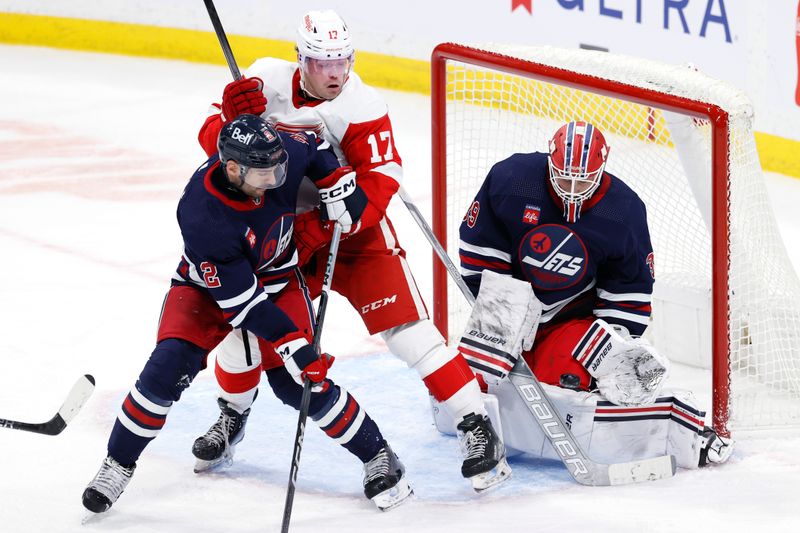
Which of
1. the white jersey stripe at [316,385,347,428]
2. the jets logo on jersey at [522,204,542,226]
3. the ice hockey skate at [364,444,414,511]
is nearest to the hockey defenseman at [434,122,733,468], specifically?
the jets logo on jersey at [522,204,542,226]

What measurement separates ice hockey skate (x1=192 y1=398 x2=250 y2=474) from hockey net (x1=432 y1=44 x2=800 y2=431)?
0.76 m

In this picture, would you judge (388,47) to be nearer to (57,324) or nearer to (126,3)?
(126,3)

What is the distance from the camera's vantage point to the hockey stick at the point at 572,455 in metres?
3.16

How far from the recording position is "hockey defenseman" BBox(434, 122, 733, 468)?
3150mm

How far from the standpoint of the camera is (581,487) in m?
3.17

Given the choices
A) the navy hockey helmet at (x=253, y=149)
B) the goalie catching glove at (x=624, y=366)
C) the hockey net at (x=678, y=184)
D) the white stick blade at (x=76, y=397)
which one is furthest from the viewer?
the hockey net at (x=678, y=184)

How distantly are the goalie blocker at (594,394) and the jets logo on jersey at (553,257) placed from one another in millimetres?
57

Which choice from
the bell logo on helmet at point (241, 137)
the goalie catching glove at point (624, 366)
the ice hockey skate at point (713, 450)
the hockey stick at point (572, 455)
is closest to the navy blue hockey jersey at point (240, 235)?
the bell logo on helmet at point (241, 137)

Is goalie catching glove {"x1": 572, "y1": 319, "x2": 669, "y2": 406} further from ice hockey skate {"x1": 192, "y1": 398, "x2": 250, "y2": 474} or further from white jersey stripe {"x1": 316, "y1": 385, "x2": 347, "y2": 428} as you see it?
ice hockey skate {"x1": 192, "y1": 398, "x2": 250, "y2": 474}

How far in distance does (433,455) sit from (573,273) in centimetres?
63

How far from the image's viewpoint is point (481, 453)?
10.3 ft

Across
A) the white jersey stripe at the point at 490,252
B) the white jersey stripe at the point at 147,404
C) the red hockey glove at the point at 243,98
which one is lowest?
the white jersey stripe at the point at 147,404

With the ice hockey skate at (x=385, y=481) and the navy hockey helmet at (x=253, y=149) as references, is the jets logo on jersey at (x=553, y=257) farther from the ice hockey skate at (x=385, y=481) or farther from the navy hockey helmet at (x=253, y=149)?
the navy hockey helmet at (x=253, y=149)

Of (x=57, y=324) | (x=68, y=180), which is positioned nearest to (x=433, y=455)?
(x=57, y=324)
